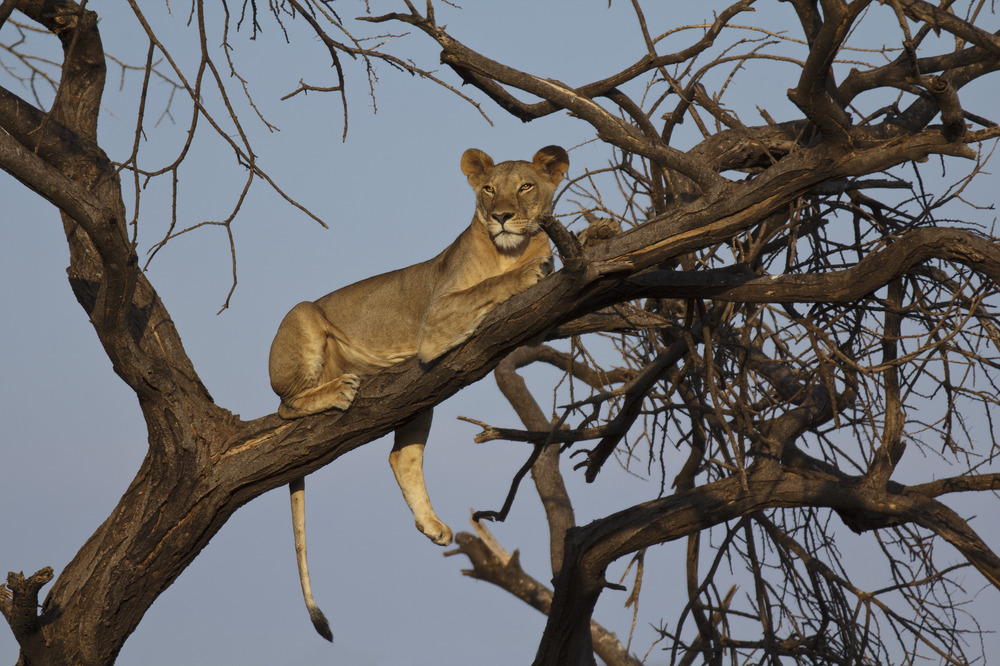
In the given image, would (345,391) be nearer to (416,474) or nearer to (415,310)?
(415,310)

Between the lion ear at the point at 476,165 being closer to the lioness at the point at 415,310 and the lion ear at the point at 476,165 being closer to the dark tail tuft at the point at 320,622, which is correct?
the lioness at the point at 415,310

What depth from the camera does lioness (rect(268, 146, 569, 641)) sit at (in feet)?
15.0

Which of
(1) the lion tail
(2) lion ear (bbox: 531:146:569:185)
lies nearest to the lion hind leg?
(1) the lion tail

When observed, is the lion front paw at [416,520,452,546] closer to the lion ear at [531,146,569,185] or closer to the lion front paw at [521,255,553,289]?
the lion front paw at [521,255,553,289]

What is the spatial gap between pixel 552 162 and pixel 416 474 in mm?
1974

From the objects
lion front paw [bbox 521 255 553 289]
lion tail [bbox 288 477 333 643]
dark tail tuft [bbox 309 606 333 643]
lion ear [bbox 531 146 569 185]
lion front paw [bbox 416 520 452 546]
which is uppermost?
lion ear [bbox 531 146 569 185]

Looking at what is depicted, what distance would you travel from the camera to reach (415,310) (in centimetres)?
523

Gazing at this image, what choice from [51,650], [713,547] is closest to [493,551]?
[713,547]

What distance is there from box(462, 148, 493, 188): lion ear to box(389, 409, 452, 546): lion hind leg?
4.50ft

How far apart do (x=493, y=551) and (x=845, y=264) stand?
4.82 metres

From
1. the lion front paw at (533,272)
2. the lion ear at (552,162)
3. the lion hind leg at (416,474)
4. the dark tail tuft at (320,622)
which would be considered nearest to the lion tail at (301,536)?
the dark tail tuft at (320,622)

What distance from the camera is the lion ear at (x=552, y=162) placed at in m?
5.16

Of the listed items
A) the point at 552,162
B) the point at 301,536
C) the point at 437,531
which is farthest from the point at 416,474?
the point at 552,162

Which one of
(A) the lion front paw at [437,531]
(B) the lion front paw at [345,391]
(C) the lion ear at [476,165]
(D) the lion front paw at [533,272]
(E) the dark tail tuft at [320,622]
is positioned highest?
(C) the lion ear at [476,165]
